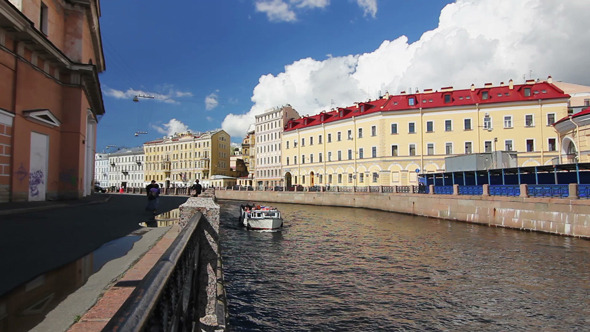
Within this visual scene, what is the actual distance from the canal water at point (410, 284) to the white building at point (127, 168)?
284ft

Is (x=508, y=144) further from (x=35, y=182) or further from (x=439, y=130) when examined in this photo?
(x=35, y=182)

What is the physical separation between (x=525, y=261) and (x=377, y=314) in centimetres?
909

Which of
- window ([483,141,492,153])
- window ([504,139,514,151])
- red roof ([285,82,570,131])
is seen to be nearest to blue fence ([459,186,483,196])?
window ([483,141,492,153])

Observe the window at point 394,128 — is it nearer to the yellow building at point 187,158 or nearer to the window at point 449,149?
the window at point 449,149

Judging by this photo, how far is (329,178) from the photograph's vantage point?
2202 inches

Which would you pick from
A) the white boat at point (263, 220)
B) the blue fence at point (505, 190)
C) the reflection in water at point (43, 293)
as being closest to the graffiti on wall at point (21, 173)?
the reflection in water at point (43, 293)

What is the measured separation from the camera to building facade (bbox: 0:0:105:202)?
1184 cm

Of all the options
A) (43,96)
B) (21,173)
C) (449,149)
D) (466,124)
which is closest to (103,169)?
(449,149)

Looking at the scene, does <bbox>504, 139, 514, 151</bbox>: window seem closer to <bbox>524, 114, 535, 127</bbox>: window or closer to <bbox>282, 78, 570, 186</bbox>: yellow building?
<bbox>282, 78, 570, 186</bbox>: yellow building

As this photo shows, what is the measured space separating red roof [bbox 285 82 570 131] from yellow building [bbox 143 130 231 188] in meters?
42.3

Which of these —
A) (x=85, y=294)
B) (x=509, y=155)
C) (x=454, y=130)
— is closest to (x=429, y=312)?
(x=85, y=294)

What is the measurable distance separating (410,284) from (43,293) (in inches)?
416

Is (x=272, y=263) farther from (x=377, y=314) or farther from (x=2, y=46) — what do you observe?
(x=2, y=46)

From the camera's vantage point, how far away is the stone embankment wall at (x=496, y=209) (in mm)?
19250
